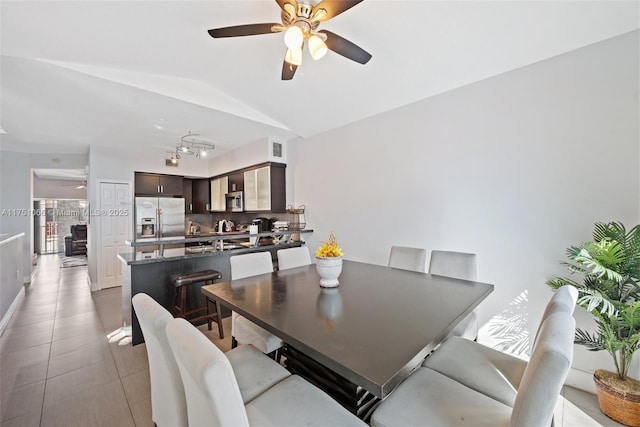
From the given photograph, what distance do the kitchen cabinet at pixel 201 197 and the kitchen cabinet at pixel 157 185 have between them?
52 centimetres

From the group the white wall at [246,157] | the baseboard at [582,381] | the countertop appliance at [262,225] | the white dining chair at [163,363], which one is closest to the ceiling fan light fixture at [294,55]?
the white dining chair at [163,363]

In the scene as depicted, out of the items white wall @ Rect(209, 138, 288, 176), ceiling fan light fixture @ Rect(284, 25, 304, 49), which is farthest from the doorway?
ceiling fan light fixture @ Rect(284, 25, 304, 49)

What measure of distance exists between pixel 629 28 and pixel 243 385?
343 cm

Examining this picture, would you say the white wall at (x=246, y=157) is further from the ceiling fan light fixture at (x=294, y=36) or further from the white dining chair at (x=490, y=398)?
the white dining chair at (x=490, y=398)

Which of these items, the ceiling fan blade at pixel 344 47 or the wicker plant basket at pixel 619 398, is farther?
the ceiling fan blade at pixel 344 47

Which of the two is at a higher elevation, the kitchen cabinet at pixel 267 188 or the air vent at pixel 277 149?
the air vent at pixel 277 149

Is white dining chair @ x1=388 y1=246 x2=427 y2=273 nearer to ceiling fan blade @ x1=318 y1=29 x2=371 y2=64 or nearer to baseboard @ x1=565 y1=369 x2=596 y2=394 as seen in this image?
baseboard @ x1=565 y1=369 x2=596 y2=394

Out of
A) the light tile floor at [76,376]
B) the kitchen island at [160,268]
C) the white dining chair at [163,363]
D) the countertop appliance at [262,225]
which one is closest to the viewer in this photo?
the white dining chair at [163,363]

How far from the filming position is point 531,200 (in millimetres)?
2295

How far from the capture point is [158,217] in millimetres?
5477

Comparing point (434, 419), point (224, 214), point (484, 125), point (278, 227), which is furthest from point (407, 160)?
point (224, 214)

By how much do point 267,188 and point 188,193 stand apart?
2962mm

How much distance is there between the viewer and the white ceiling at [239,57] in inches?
76.0

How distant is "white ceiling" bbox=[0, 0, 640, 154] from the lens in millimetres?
1931
